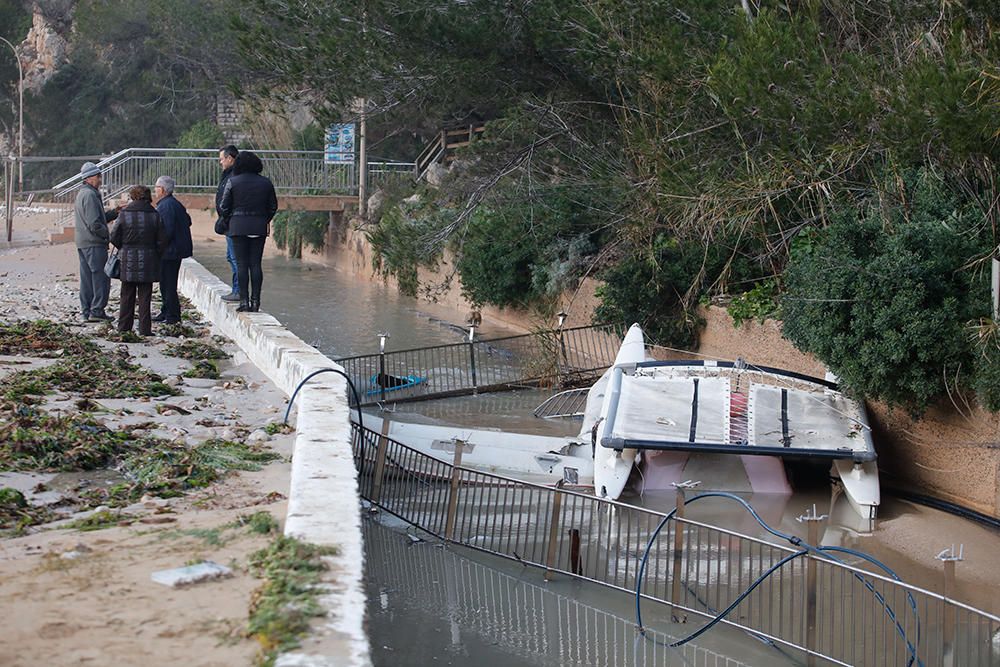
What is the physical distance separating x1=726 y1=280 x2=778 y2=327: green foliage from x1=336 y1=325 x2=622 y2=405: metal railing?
2.18m

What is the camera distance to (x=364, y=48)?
17.4 meters

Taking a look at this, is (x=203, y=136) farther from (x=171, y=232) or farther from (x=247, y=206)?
(x=247, y=206)

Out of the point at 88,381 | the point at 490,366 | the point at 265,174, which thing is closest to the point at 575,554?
the point at 88,381

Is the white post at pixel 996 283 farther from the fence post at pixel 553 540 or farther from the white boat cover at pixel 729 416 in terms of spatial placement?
the fence post at pixel 553 540

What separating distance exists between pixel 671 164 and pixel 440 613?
8.22m

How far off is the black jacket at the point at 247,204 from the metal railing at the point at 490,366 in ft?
12.7

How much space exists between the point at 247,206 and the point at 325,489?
22.0ft

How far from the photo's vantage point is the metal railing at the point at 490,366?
16641 millimetres

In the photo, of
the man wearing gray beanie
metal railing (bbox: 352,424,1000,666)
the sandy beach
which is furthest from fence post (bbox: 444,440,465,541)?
the man wearing gray beanie

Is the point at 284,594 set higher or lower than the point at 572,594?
higher

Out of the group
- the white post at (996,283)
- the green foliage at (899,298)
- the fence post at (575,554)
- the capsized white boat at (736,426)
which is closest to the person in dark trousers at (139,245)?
the capsized white boat at (736,426)

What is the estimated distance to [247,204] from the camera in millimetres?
12148

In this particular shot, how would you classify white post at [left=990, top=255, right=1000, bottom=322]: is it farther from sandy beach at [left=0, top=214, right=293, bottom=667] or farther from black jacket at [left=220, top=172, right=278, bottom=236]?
black jacket at [left=220, top=172, right=278, bottom=236]

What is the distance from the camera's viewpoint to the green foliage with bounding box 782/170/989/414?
11328mm
